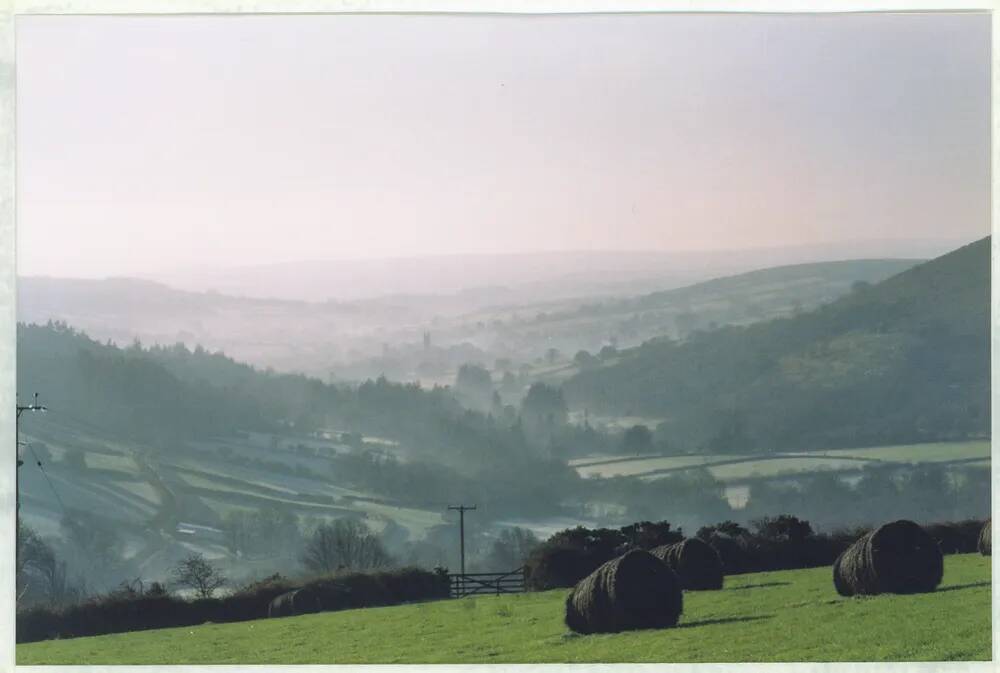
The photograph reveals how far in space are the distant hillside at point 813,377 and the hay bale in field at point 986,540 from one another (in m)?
1.41

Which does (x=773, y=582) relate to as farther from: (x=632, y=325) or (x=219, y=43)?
(x=219, y=43)

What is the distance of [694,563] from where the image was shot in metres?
18.0

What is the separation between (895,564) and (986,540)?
1.26 metres

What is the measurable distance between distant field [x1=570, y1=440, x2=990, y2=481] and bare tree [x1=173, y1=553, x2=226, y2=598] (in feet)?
16.3

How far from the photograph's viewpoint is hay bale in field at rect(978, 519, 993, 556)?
1738 cm

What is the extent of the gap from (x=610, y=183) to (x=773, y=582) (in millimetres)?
5125

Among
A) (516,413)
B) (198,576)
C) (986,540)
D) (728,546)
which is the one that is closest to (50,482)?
(198,576)

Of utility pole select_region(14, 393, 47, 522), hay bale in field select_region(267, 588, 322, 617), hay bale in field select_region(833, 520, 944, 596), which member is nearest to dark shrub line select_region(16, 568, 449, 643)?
hay bale in field select_region(267, 588, 322, 617)

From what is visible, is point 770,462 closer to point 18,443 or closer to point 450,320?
point 450,320

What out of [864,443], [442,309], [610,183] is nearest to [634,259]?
[610,183]

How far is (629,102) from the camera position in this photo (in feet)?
59.2

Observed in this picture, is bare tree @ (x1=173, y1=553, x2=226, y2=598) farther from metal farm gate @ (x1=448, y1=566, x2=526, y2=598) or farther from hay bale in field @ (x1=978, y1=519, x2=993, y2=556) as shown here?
hay bale in field @ (x1=978, y1=519, x2=993, y2=556)

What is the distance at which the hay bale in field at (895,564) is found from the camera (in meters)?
17.1

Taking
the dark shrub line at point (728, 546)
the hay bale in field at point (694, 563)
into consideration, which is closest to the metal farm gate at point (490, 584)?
the dark shrub line at point (728, 546)
